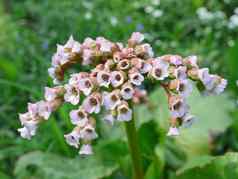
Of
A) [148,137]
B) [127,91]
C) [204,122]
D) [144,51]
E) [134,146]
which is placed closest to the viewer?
[127,91]

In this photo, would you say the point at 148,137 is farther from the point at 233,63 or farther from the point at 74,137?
the point at 74,137

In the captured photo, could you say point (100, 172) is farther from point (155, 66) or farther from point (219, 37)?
point (219, 37)

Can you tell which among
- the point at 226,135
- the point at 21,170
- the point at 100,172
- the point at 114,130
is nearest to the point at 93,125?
the point at 100,172

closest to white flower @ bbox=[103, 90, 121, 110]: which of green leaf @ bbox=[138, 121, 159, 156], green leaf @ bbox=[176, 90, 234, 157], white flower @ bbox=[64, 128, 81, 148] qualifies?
white flower @ bbox=[64, 128, 81, 148]

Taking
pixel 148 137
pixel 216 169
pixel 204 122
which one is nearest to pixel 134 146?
pixel 216 169

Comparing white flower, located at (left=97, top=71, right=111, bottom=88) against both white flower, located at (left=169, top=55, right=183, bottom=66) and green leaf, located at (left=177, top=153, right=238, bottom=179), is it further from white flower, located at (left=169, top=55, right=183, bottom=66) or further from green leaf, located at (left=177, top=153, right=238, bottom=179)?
green leaf, located at (left=177, top=153, right=238, bottom=179)

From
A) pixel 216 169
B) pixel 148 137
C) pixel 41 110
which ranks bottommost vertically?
pixel 216 169

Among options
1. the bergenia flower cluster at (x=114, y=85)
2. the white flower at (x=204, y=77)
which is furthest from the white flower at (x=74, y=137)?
the white flower at (x=204, y=77)
